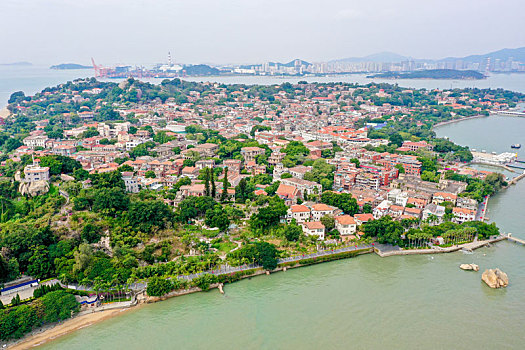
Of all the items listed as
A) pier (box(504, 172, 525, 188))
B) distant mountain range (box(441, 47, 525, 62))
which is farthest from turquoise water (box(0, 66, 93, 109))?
distant mountain range (box(441, 47, 525, 62))

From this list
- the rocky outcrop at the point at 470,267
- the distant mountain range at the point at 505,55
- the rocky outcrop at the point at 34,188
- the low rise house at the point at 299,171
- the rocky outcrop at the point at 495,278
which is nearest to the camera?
the rocky outcrop at the point at 495,278

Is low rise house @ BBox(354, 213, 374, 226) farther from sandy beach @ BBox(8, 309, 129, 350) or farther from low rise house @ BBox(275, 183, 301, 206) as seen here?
sandy beach @ BBox(8, 309, 129, 350)

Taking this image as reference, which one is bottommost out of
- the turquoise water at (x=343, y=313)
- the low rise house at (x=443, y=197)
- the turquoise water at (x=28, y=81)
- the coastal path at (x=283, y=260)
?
the turquoise water at (x=343, y=313)

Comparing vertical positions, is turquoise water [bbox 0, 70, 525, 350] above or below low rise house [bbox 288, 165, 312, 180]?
below

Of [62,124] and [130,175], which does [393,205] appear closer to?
[130,175]

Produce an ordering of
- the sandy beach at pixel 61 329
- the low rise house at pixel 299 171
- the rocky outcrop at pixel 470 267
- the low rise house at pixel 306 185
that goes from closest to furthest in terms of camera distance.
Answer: the sandy beach at pixel 61 329, the rocky outcrop at pixel 470 267, the low rise house at pixel 306 185, the low rise house at pixel 299 171

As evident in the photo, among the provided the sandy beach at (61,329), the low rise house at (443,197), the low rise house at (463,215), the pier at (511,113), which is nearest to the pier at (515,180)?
the low rise house at (443,197)

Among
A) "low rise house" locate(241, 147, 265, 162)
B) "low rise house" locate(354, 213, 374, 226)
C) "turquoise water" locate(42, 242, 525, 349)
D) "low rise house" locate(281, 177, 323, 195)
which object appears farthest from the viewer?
"low rise house" locate(241, 147, 265, 162)

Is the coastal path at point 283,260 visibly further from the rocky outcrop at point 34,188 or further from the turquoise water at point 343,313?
the rocky outcrop at point 34,188
